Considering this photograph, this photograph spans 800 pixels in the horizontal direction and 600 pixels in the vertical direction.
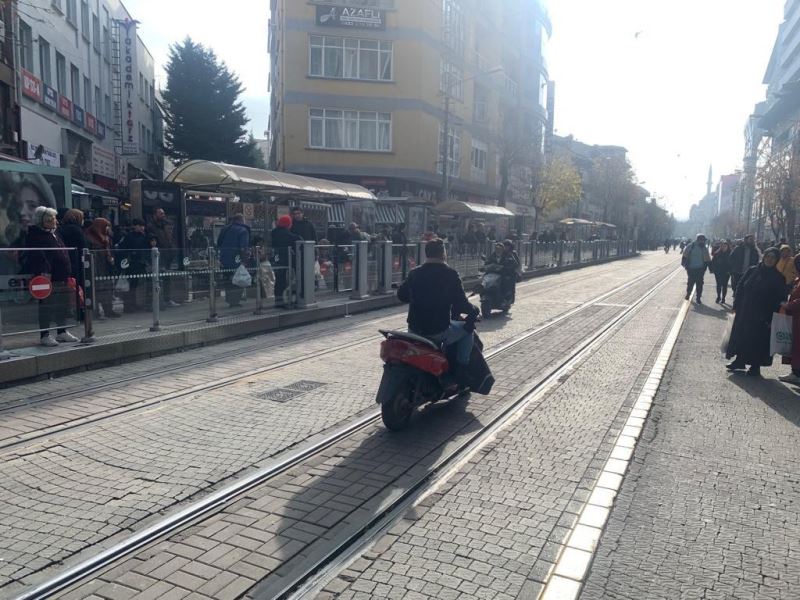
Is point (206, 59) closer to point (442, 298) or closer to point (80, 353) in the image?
point (80, 353)

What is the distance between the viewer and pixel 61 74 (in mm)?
25984

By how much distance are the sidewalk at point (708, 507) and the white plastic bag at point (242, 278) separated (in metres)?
7.31

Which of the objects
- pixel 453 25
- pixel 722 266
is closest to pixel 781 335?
pixel 722 266

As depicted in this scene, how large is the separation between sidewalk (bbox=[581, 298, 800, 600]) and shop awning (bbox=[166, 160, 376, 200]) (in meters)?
11.5

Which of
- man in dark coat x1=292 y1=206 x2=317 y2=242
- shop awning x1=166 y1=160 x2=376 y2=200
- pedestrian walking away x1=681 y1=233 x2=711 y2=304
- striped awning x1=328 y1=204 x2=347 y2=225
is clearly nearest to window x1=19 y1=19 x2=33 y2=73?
shop awning x1=166 y1=160 x2=376 y2=200

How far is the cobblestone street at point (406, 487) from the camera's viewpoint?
3.52 meters

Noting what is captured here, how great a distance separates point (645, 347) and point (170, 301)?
761 cm

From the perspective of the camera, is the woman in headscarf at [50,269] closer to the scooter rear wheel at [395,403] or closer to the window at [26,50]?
the scooter rear wheel at [395,403]

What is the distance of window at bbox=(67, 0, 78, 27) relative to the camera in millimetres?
26625

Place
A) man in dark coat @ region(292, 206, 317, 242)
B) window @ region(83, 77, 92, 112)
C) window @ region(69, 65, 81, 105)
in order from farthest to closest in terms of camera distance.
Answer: window @ region(83, 77, 92, 112) < window @ region(69, 65, 81, 105) < man in dark coat @ region(292, 206, 317, 242)

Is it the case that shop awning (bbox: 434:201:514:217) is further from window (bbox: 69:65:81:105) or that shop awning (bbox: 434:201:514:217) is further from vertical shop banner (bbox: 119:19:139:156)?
vertical shop banner (bbox: 119:19:139:156)

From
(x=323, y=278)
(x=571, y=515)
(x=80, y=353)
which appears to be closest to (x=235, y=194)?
(x=323, y=278)

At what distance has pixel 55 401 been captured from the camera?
22.8 feet

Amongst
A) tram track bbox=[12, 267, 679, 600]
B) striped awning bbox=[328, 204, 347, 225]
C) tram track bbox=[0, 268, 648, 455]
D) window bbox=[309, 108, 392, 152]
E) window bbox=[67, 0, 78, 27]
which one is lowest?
tram track bbox=[0, 268, 648, 455]
